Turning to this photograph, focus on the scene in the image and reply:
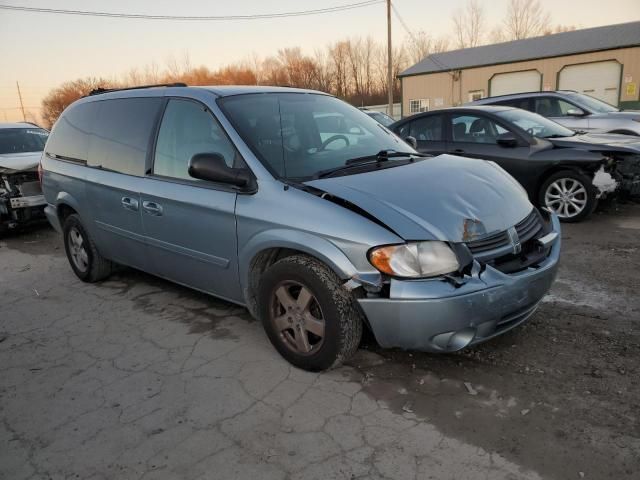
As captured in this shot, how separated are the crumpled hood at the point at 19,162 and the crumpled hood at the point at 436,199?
588 centimetres

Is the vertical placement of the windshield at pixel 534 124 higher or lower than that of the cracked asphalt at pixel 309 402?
higher

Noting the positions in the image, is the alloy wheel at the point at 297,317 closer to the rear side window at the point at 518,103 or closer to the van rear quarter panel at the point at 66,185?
the van rear quarter panel at the point at 66,185

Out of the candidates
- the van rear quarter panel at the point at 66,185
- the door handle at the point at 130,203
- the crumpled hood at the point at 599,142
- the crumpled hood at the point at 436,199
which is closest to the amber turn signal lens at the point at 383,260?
the crumpled hood at the point at 436,199

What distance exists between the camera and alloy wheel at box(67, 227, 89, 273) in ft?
16.5

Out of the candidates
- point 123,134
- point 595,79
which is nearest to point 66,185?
point 123,134

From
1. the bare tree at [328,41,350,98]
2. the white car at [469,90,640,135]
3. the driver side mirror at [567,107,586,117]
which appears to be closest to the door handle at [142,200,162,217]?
the white car at [469,90,640,135]

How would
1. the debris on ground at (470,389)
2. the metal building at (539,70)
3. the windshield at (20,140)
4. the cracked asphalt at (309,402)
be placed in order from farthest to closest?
the metal building at (539,70)
the windshield at (20,140)
the debris on ground at (470,389)
the cracked asphalt at (309,402)

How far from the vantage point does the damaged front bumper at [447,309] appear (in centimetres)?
255

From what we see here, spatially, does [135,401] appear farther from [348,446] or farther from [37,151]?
[37,151]

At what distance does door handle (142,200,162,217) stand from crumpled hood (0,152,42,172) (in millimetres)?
4319

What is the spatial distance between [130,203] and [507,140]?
4.87 m

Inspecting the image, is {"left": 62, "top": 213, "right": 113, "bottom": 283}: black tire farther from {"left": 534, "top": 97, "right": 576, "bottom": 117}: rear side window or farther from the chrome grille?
{"left": 534, "top": 97, "right": 576, "bottom": 117}: rear side window

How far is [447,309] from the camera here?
2541 millimetres

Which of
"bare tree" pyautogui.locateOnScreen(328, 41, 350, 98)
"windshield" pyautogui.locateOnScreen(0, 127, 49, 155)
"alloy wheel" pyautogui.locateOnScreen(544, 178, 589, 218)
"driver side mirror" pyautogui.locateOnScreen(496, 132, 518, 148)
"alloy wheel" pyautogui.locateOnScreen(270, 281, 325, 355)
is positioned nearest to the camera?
"alloy wheel" pyautogui.locateOnScreen(270, 281, 325, 355)
